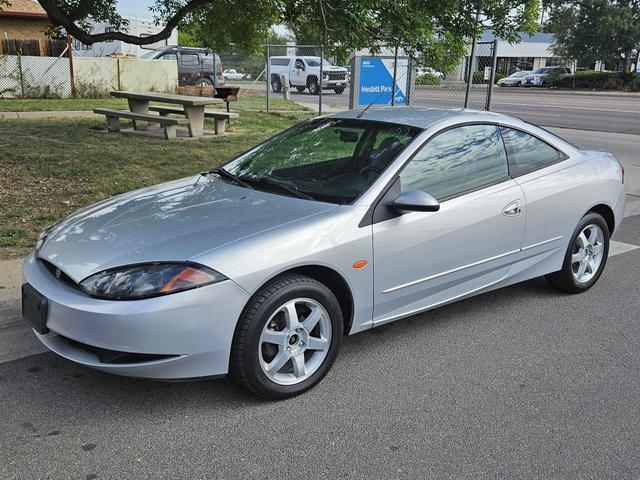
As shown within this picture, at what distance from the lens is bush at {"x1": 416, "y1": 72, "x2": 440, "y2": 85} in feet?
37.7


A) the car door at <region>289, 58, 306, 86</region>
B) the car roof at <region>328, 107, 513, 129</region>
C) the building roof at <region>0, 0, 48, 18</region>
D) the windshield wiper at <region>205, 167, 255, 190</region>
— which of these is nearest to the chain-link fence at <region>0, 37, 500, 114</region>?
the car door at <region>289, 58, 306, 86</region>

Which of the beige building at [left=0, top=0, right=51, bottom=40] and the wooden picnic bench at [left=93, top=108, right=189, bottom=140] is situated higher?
the beige building at [left=0, top=0, right=51, bottom=40]

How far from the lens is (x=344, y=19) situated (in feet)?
25.4

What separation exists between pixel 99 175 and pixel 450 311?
536 centimetres

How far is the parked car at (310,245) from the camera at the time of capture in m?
3.02

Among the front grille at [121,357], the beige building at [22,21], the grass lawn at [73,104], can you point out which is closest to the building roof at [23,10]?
the beige building at [22,21]

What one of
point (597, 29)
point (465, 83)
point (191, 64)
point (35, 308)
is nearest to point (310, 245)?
point (35, 308)

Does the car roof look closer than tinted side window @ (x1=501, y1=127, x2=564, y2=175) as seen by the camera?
Yes

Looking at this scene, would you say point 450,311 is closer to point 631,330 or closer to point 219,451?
point 631,330

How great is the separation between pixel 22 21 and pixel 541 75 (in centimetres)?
3625

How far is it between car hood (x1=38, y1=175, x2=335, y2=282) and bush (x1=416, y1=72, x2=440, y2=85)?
8083 mm

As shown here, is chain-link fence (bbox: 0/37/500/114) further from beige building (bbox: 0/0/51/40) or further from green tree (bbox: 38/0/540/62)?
beige building (bbox: 0/0/51/40)

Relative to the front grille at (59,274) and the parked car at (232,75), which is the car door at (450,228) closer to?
the front grille at (59,274)

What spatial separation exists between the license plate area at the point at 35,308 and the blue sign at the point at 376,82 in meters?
10.4
